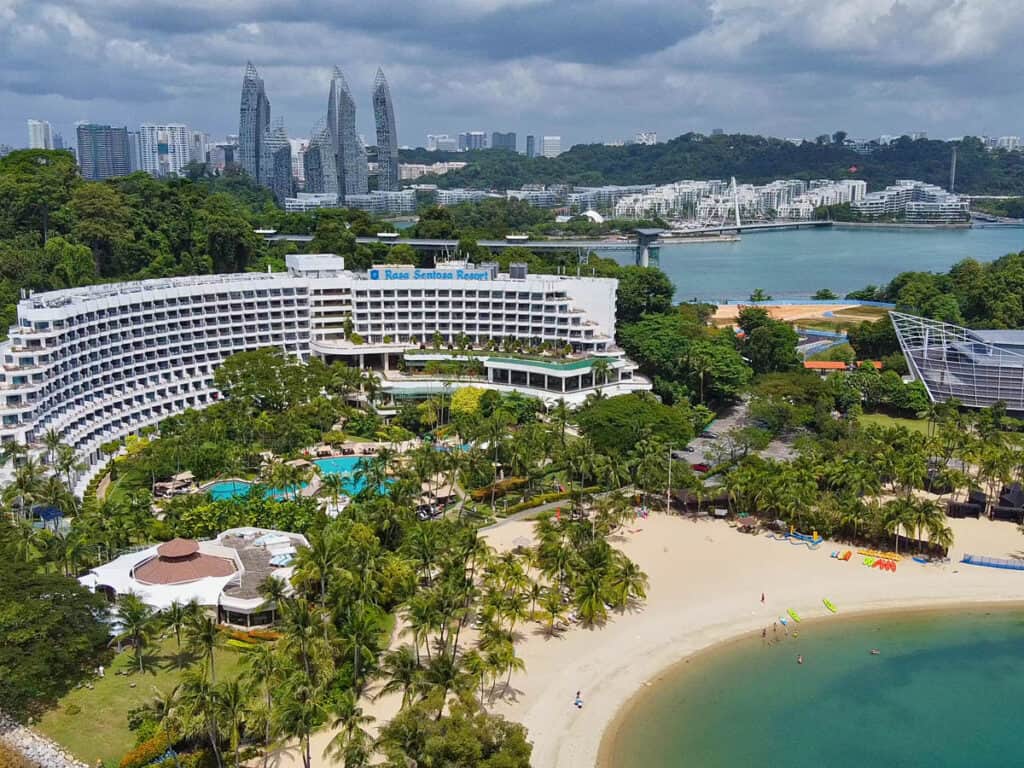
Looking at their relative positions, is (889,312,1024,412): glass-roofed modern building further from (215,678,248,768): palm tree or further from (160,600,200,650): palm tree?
(215,678,248,768): palm tree

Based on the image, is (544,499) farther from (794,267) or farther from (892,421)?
(794,267)

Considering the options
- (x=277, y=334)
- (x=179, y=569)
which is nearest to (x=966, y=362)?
(x=277, y=334)

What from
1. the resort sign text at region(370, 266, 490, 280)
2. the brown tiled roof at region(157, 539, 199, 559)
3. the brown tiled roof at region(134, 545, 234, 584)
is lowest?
the brown tiled roof at region(134, 545, 234, 584)

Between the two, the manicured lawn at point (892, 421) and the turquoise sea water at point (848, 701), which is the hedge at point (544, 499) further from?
the manicured lawn at point (892, 421)

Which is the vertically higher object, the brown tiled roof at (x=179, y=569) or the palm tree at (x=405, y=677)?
the brown tiled roof at (x=179, y=569)

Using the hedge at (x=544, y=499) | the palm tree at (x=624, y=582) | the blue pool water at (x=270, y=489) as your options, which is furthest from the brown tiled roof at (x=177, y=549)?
the hedge at (x=544, y=499)

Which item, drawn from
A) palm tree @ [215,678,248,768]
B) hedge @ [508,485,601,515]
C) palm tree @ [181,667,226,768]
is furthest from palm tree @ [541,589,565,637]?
palm tree @ [181,667,226,768]

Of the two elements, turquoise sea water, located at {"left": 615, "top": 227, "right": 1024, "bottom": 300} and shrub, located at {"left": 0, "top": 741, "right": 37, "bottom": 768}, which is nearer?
shrub, located at {"left": 0, "top": 741, "right": 37, "bottom": 768}
